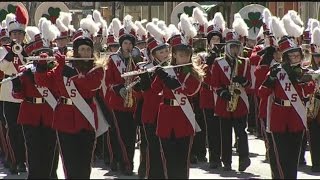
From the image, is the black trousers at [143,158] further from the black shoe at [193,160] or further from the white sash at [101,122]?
the black shoe at [193,160]

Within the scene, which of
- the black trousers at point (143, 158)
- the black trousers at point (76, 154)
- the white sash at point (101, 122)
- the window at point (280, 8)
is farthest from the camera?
the window at point (280, 8)

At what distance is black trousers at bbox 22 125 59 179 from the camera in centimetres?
929

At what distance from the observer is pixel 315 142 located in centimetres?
1136

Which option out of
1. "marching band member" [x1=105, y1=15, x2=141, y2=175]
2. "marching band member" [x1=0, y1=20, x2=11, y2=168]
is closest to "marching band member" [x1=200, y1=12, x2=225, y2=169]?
"marching band member" [x1=105, y1=15, x2=141, y2=175]

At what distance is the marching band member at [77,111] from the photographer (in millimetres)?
8406

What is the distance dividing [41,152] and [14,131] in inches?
75.4

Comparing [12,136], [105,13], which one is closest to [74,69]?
[12,136]

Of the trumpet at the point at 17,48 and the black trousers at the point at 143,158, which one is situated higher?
the trumpet at the point at 17,48

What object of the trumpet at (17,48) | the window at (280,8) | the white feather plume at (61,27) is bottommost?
the trumpet at (17,48)

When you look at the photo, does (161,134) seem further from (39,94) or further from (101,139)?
(101,139)

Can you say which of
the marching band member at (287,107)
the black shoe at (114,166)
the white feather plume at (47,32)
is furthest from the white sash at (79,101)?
the black shoe at (114,166)

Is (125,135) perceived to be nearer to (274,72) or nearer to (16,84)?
(16,84)

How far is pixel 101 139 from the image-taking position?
12.4 metres

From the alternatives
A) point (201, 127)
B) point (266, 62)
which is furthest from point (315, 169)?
point (201, 127)
